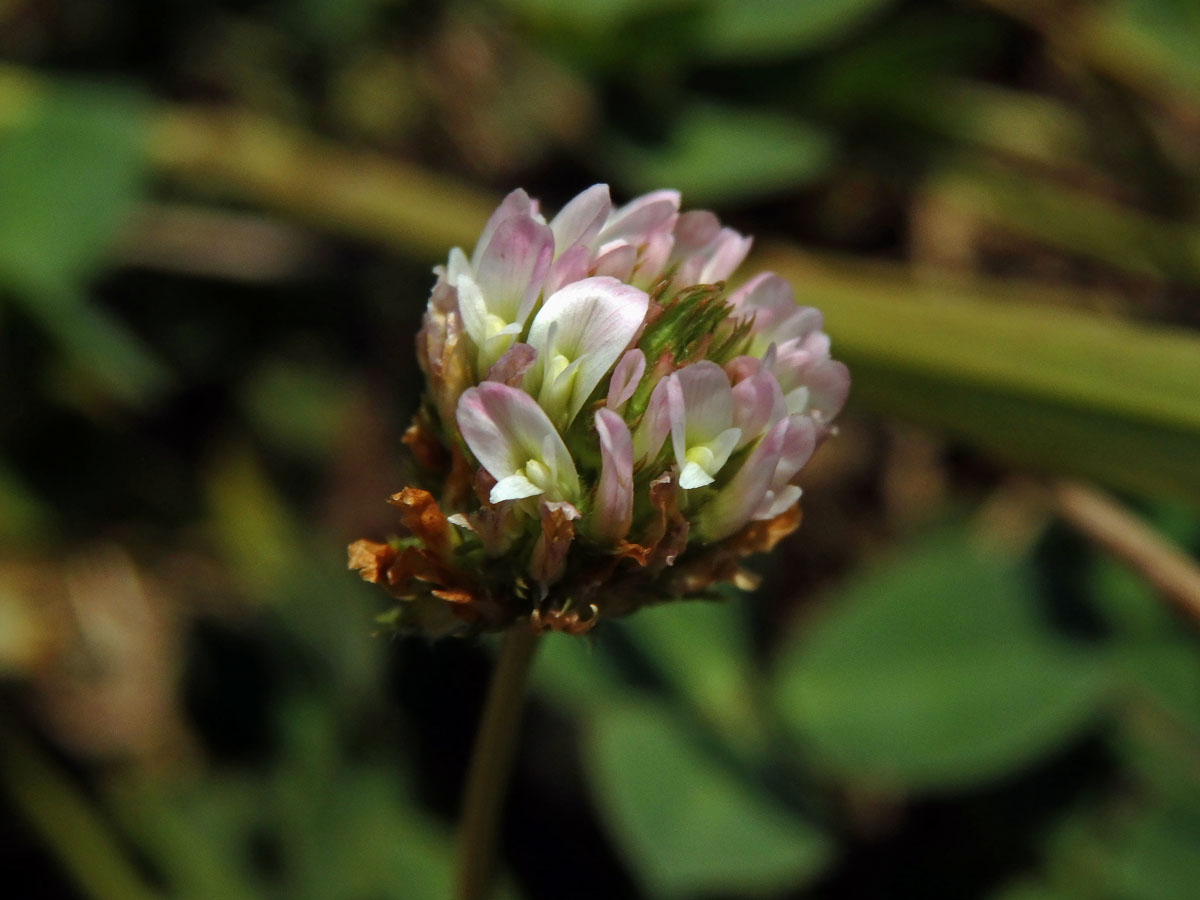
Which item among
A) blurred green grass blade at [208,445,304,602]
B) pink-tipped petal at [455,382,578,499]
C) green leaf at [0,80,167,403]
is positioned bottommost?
blurred green grass blade at [208,445,304,602]

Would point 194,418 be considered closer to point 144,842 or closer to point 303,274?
point 303,274

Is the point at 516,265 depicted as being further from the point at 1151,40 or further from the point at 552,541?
the point at 1151,40

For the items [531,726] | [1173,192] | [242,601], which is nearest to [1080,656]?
[531,726]

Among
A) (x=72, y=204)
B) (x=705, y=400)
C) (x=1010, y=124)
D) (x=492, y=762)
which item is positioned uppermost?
(x=705, y=400)

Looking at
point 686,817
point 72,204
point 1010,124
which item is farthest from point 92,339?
point 1010,124

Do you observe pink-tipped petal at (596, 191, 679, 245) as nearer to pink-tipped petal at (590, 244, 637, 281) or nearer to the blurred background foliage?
pink-tipped petal at (590, 244, 637, 281)

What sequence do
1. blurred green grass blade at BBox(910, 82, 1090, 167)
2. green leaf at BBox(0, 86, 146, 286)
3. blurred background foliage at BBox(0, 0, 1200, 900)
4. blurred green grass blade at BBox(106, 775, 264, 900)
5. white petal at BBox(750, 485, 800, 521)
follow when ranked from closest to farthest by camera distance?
1. white petal at BBox(750, 485, 800, 521)
2. blurred background foliage at BBox(0, 0, 1200, 900)
3. blurred green grass blade at BBox(106, 775, 264, 900)
4. green leaf at BBox(0, 86, 146, 286)
5. blurred green grass blade at BBox(910, 82, 1090, 167)

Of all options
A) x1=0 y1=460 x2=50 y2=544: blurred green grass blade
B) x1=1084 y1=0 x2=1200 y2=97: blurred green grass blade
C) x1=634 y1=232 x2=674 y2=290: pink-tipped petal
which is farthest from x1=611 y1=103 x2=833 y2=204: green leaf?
x1=0 y1=460 x2=50 y2=544: blurred green grass blade
